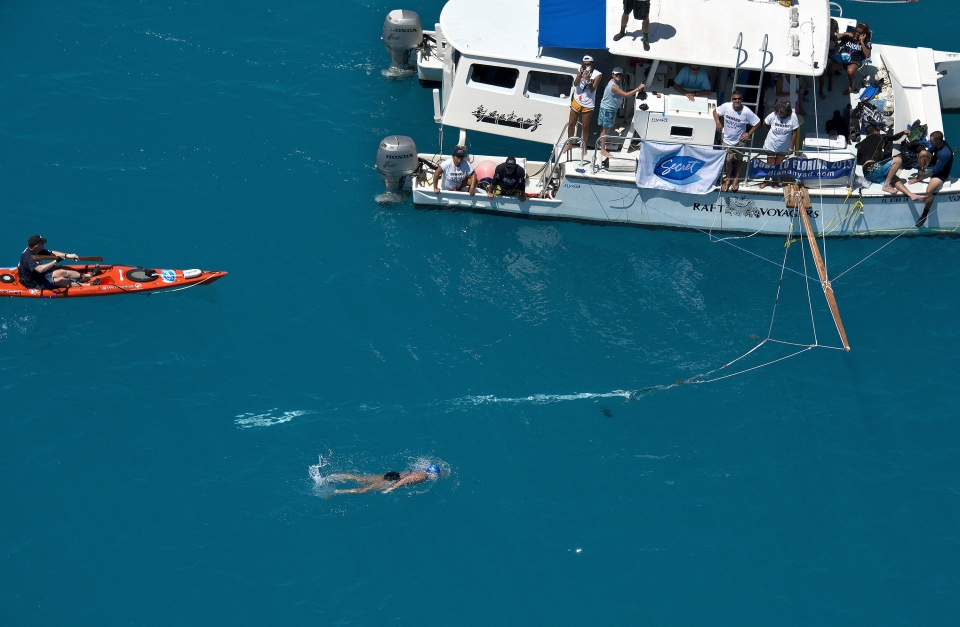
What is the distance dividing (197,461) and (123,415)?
6.44ft

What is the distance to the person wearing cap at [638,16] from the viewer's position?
1003 inches

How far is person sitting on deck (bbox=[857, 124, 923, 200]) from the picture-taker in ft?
84.0

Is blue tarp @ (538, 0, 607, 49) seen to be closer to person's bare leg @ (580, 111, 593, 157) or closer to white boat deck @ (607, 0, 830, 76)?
white boat deck @ (607, 0, 830, 76)

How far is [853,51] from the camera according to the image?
2717 cm

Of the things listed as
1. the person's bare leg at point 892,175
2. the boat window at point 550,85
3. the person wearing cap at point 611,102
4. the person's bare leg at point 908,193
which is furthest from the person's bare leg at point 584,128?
the person's bare leg at point 908,193

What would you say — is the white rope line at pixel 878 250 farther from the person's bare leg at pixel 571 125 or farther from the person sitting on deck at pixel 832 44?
the person's bare leg at pixel 571 125

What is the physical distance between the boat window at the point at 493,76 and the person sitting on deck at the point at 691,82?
3709 millimetres

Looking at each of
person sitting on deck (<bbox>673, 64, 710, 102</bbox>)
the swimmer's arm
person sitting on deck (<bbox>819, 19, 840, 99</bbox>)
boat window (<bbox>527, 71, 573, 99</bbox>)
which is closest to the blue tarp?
boat window (<bbox>527, 71, 573, 99</bbox>)

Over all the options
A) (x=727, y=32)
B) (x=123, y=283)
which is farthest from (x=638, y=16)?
(x=123, y=283)

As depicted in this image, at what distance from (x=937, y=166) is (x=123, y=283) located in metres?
17.9

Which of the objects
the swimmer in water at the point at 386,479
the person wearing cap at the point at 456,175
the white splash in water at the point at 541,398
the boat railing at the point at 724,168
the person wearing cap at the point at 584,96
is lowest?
the swimmer in water at the point at 386,479

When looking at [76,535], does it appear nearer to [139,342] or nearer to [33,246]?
[139,342]

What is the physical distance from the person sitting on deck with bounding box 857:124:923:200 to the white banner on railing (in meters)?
3.39

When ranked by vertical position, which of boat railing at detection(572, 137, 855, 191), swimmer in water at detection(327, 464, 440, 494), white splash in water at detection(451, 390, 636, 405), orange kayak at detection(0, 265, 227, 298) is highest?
boat railing at detection(572, 137, 855, 191)
